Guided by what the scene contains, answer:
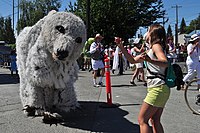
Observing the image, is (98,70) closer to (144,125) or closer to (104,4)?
(144,125)

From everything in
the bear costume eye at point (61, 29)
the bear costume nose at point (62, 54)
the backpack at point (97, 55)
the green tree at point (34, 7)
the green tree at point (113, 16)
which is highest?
the green tree at point (34, 7)

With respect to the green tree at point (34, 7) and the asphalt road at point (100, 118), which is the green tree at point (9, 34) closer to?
the green tree at point (34, 7)

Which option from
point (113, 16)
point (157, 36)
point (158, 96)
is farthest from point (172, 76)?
point (113, 16)

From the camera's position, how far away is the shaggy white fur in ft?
19.7

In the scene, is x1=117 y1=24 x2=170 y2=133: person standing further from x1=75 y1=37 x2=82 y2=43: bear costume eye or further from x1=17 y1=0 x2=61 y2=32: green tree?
x1=17 y1=0 x2=61 y2=32: green tree

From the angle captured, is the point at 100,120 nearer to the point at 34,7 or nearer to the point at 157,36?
the point at 157,36

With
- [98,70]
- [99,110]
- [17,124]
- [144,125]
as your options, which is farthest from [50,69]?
[98,70]

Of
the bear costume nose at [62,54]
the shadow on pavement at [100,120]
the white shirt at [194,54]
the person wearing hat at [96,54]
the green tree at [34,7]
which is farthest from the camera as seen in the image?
the green tree at [34,7]

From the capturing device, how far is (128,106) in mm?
8258

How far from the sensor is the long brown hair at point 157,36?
14.9 feet

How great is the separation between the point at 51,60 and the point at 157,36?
2.51 meters

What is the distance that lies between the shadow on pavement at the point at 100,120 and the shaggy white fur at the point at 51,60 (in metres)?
0.32

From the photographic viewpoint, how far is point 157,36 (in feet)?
15.0

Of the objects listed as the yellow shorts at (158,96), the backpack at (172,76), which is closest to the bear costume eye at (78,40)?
the backpack at (172,76)
